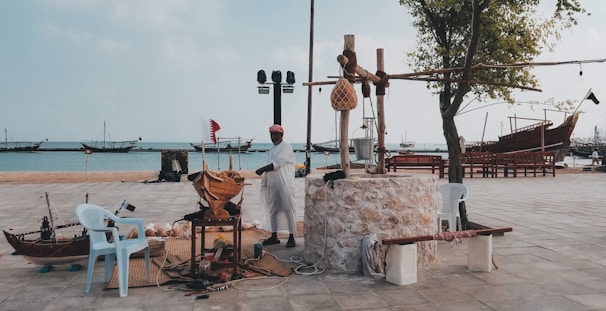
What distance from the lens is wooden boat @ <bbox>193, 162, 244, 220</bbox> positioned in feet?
15.3

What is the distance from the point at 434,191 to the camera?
5.51 m

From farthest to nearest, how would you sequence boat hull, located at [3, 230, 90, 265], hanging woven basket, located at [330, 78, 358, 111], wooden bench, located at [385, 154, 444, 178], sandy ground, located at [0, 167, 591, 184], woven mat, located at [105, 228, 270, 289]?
1. wooden bench, located at [385, 154, 444, 178]
2. sandy ground, located at [0, 167, 591, 184]
3. hanging woven basket, located at [330, 78, 358, 111]
4. boat hull, located at [3, 230, 90, 265]
5. woven mat, located at [105, 228, 270, 289]

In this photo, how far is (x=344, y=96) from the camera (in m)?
5.24

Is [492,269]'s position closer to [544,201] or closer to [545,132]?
[544,201]

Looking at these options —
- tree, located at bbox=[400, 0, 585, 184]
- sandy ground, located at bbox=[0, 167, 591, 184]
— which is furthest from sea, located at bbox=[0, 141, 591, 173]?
tree, located at bbox=[400, 0, 585, 184]

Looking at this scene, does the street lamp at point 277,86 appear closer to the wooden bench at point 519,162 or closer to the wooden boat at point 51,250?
the wooden boat at point 51,250

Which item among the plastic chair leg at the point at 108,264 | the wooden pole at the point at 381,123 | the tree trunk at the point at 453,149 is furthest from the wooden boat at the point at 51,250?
the tree trunk at the point at 453,149

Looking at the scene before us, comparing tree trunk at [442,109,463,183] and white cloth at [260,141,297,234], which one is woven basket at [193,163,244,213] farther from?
tree trunk at [442,109,463,183]

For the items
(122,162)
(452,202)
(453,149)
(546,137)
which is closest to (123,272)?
(452,202)

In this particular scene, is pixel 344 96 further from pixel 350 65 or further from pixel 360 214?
pixel 360 214

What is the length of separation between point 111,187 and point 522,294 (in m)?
13.8

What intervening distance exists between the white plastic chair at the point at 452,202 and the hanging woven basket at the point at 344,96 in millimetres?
2511

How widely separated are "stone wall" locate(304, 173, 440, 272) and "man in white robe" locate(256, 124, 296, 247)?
3.17ft

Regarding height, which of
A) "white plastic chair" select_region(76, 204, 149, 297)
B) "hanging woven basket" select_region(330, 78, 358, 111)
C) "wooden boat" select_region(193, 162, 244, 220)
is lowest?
"white plastic chair" select_region(76, 204, 149, 297)
